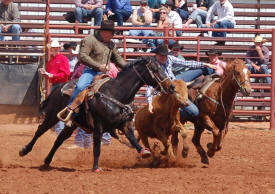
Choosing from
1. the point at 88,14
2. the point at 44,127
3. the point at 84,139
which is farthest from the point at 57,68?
the point at 88,14

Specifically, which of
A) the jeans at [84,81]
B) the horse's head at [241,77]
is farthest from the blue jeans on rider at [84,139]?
the horse's head at [241,77]

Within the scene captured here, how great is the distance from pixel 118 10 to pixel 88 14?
82 cm

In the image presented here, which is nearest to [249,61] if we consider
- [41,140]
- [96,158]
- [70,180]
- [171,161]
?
[41,140]

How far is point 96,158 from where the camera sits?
9.14 metres

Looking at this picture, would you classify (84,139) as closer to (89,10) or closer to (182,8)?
(89,10)

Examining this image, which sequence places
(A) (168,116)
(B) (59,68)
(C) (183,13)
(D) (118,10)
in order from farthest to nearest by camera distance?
(C) (183,13), (D) (118,10), (B) (59,68), (A) (168,116)

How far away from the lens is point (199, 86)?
35.9 feet

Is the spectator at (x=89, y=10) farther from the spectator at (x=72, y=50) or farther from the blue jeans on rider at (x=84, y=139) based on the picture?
the blue jeans on rider at (x=84, y=139)

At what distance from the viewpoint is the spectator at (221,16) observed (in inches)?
671

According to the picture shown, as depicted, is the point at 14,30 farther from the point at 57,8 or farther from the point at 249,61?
the point at 249,61

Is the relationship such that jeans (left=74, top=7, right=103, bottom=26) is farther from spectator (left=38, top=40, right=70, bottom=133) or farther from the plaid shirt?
the plaid shirt

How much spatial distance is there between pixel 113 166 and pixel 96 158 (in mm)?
1103

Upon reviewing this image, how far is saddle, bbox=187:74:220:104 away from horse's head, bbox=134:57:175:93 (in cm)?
162

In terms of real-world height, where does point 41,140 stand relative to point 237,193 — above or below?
below
